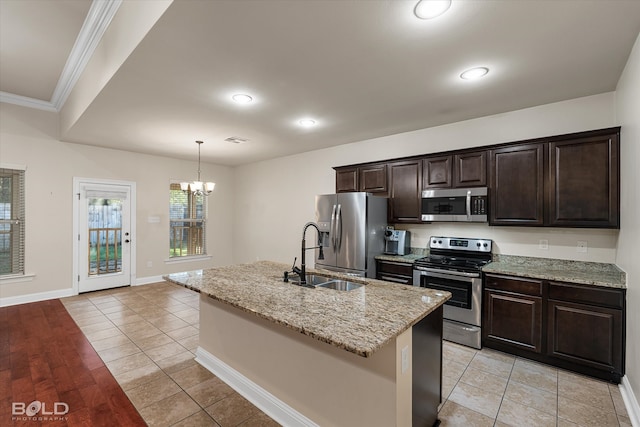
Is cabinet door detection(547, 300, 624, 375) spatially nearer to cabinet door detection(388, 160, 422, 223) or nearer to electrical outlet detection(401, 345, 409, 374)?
cabinet door detection(388, 160, 422, 223)

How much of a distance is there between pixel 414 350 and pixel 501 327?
1.93 meters

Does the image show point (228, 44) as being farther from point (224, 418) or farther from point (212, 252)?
point (212, 252)

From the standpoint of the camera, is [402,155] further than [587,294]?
Yes

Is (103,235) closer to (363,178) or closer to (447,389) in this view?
(363,178)

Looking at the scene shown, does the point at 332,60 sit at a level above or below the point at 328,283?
above

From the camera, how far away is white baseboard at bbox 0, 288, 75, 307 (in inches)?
179

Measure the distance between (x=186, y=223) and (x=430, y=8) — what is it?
639 centimetres

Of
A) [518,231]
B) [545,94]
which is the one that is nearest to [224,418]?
[518,231]

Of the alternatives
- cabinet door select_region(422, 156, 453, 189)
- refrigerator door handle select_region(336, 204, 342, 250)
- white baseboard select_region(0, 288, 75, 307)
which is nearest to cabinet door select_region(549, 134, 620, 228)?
cabinet door select_region(422, 156, 453, 189)

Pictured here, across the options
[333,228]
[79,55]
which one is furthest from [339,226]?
[79,55]

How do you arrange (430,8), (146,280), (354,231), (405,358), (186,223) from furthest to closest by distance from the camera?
1. (186,223)
2. (146,280)
3. (354,231)
4. (430,8)
5. (405,358)

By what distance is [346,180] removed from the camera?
4.71m

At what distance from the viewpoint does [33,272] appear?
4766mm

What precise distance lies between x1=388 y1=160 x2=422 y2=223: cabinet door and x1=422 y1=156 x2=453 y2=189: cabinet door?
3.2 inches
